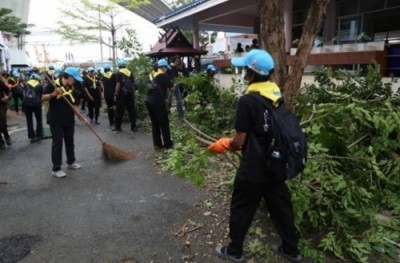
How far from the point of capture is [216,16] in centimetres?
1537

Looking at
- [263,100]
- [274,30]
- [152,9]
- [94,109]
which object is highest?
[152,9]

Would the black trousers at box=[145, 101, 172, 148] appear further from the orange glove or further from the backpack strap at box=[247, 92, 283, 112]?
the backpack strap at box=[247, 92, 283, 112]

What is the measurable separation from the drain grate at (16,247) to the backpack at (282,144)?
8.31ft

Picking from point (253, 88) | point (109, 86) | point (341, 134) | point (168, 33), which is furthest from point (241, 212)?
point (168, 33)

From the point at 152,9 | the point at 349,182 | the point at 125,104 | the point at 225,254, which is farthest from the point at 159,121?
the point at 152,9

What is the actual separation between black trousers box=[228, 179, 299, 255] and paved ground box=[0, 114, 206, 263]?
2.21 ft

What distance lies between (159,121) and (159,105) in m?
0.31

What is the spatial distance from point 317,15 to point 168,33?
11.5 m

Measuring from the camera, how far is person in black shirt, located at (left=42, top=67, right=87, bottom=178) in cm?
564

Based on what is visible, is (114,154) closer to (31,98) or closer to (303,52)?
(31,98)

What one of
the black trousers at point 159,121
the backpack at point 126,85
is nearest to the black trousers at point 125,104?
the backpack at point 126,85

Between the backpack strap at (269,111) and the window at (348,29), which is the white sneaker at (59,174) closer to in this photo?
the backpack strap at (269,111)

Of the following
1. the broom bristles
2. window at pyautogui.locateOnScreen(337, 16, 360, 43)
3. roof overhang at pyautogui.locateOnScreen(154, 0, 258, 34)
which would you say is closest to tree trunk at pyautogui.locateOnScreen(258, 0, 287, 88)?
the broom bristles

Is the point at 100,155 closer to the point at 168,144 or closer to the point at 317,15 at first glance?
the point at 168,144
